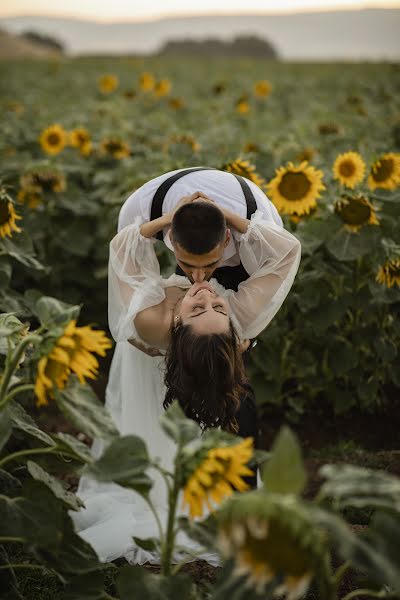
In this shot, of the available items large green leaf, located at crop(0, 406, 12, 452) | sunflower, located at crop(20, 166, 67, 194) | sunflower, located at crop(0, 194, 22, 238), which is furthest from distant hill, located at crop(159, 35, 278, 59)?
large green leaf, located at crop(0, 406, 12, 452)

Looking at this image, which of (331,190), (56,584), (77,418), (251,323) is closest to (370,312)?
(331,190)

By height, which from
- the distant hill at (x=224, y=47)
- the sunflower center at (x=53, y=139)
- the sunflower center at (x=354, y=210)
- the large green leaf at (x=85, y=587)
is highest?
the sunflower center at (x=354, y=210)

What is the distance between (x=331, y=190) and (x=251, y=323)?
1407 mm

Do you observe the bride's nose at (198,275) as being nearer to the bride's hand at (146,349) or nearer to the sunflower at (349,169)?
the bride's hand at (146,349)

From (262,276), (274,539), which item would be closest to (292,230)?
(262,276)

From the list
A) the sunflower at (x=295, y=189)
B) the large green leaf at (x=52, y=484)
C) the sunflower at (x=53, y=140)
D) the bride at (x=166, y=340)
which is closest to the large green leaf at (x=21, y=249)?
the bride at (x=166, y=340)

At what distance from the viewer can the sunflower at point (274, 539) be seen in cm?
117

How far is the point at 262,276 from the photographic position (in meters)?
2.57

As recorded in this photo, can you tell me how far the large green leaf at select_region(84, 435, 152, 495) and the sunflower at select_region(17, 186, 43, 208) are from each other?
3093 millimetres

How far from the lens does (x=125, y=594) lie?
1.54 m

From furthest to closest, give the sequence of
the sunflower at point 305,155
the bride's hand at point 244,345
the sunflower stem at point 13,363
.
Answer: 1. the sunflower at point 305,155
2. the bride's hand at point 244,345
3. the sunflower stem at point 13,363

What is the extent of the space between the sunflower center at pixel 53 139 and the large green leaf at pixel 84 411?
373cm

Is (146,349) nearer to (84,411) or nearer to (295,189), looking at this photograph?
(84,411)

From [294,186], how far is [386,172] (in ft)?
1.58
